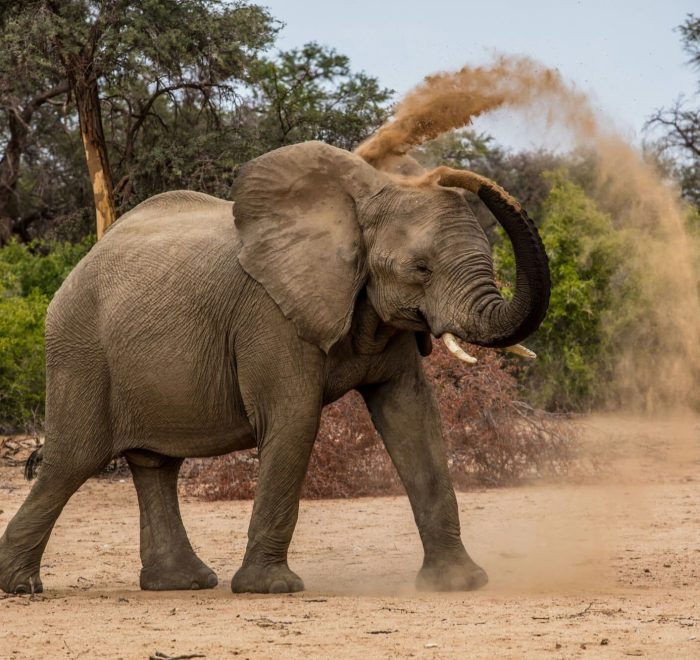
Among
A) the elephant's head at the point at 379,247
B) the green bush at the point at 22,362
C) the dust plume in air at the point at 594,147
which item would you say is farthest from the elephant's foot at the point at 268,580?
the green bush at the point at 22,362

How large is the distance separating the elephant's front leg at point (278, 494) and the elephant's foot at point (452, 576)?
714mm

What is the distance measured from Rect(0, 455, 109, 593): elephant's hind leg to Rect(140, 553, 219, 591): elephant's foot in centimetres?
65

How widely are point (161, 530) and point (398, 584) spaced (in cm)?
147

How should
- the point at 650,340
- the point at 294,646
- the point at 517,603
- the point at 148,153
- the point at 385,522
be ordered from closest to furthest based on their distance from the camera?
the point at 294,646 < the point at 517,603 < the point at 385,522 < the point at 650,340 < the point at 148,153

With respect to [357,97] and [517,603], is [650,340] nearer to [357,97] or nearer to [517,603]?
[357,97]

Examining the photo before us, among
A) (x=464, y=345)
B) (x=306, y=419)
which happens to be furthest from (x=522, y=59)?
(x=464, y=345)

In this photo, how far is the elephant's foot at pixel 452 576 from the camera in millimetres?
8109

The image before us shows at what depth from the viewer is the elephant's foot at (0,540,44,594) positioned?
8648 millimetres

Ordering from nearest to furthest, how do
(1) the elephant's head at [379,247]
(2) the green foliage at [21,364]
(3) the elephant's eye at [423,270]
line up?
(1) the elephant's head at [379,247], (3) the elephant's eye at [423,270], (2) the green foliage at [21,364]

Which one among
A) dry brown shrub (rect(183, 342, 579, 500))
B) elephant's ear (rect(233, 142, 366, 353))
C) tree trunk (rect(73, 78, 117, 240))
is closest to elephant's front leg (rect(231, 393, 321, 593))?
elephant's ear (rect(233, 142, 366, 353))

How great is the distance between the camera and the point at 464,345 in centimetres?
→ 1382

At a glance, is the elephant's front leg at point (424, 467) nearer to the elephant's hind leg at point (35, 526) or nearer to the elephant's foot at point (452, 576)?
the elephant's foot at point (452, 576)

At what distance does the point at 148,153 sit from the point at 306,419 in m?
12.9

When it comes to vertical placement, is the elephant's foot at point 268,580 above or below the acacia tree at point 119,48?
below
